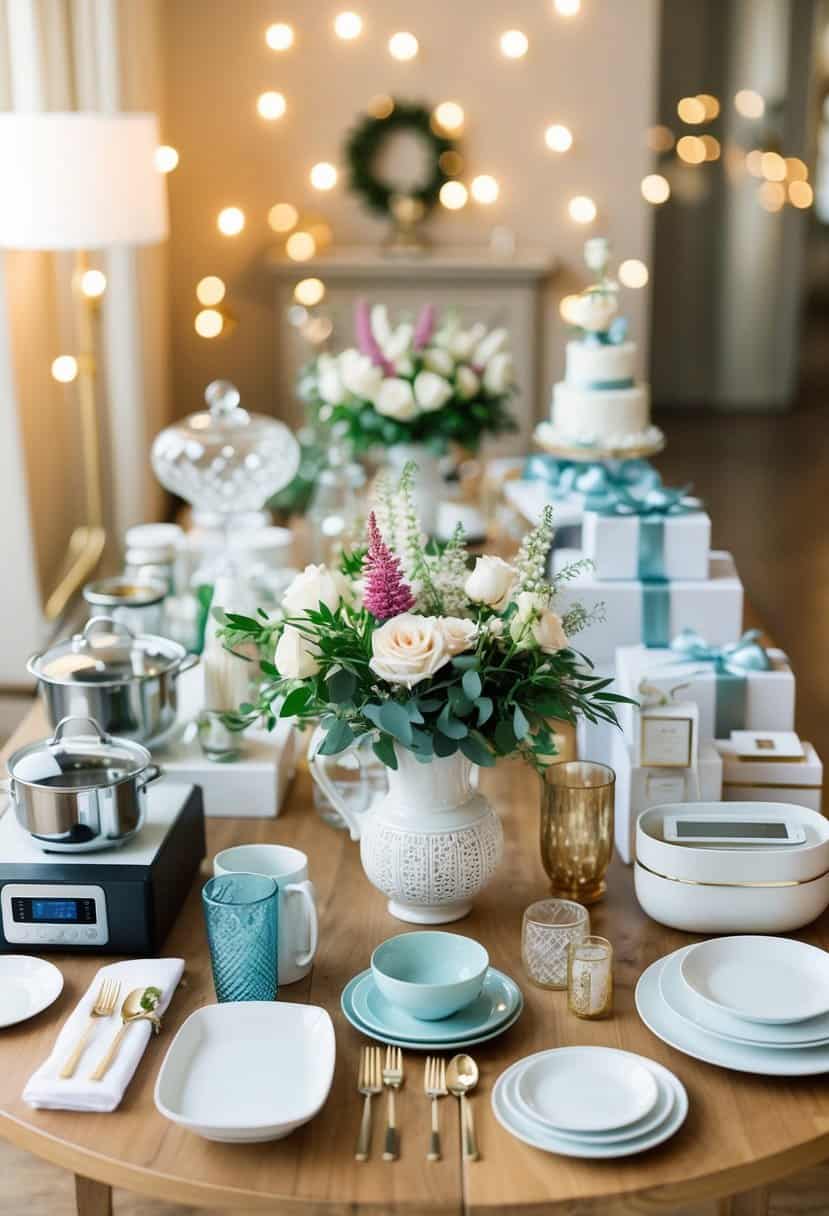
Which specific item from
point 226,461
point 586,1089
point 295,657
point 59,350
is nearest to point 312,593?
point 295,657

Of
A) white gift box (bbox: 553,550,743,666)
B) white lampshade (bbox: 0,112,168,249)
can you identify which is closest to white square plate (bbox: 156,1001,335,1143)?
white gift box (bbox: 553,550,743,666)

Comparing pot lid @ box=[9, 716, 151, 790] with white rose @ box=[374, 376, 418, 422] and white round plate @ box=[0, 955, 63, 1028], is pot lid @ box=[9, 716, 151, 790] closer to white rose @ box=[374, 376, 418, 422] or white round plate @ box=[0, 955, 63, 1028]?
white round plate @ box=[0, 955, 63, 1028]

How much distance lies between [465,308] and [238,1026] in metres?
4.34

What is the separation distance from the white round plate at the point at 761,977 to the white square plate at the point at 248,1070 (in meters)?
0.38

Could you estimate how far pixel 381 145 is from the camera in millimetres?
5488

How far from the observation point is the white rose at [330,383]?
119 inches

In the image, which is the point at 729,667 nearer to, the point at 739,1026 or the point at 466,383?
the point at 739,1026

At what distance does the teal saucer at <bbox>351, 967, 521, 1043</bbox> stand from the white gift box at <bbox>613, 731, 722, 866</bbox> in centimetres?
Result: 36

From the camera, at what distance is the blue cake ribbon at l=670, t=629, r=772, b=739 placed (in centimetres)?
200

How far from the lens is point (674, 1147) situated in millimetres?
1262

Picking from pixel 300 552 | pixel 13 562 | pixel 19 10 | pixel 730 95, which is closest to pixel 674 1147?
pixel 300 552

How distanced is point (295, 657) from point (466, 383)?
5.19 ft

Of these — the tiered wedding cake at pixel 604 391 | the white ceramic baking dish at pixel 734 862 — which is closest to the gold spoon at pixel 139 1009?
the white ceramic baking dish at pixel 734 862

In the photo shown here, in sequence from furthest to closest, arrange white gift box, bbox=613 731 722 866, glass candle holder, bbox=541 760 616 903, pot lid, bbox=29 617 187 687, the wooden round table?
1. pot lid, bbox=29 617 187 687
2. white gift box, bbox=613 731 722 866
3. glass candle holder, bbox=541 760 616 903
4. the wooden round table
